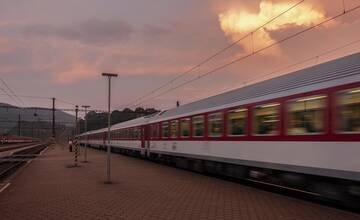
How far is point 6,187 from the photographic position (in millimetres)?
17547

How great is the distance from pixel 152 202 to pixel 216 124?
686 cm

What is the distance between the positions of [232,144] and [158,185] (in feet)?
9.86

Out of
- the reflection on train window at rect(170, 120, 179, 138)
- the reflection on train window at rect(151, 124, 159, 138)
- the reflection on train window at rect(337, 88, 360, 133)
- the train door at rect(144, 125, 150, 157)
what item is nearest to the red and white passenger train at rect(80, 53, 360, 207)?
the reflection on train window at rect(337, 88, 360, 133)

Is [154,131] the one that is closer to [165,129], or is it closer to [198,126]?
[165,129]

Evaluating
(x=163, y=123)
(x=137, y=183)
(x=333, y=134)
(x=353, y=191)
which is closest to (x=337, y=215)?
(x=353, y=191)

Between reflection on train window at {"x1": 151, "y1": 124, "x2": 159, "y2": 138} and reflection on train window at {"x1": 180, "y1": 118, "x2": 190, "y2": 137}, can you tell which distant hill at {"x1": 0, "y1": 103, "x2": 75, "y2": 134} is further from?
reflection on train window at {"x1": 180, "y1": 118, "x2": 190, "y2": 137}

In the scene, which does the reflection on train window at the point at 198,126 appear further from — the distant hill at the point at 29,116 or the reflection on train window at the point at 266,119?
the distant hill at the point at 29,116

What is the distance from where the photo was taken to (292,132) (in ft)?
42.9

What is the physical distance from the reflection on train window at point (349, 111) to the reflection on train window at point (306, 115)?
2.14 feet

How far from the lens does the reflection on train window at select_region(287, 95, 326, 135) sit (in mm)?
11836

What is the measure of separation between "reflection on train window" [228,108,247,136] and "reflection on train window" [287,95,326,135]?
312 centimetres

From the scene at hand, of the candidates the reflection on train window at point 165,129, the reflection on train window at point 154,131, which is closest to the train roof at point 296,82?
the reflection on train window at point 165,129

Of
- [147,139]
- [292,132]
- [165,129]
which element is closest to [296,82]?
[292,132]

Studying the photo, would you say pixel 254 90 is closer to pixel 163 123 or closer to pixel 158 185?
pixel 158 185
